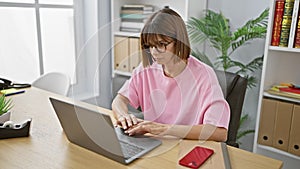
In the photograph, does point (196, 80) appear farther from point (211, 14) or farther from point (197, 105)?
point (211, 14)

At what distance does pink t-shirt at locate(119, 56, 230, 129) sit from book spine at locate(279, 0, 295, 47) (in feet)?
2.30

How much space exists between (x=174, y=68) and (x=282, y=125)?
3.05 feet

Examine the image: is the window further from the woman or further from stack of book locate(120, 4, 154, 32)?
the woman

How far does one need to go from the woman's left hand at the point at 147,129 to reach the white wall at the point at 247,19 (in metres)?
1.28

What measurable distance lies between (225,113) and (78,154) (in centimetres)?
56

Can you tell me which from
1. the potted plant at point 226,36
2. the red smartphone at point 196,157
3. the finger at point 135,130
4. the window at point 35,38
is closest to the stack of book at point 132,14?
the potted plant at point 226,36

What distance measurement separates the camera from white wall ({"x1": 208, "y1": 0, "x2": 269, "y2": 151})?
201 cm

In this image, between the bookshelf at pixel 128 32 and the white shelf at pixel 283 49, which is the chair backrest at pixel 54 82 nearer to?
the bookshelf at pixel 128 32

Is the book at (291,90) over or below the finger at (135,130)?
below

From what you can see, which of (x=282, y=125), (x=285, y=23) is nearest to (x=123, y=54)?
(x=285, y=23)

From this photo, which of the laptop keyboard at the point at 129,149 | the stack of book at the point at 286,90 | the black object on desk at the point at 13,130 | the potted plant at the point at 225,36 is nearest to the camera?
the laptop keyboard at the point at 129,149

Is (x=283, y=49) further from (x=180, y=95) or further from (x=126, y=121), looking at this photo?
(x=126, y=121)

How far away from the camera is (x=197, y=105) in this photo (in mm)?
1187

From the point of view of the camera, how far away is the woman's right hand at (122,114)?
109 cm
